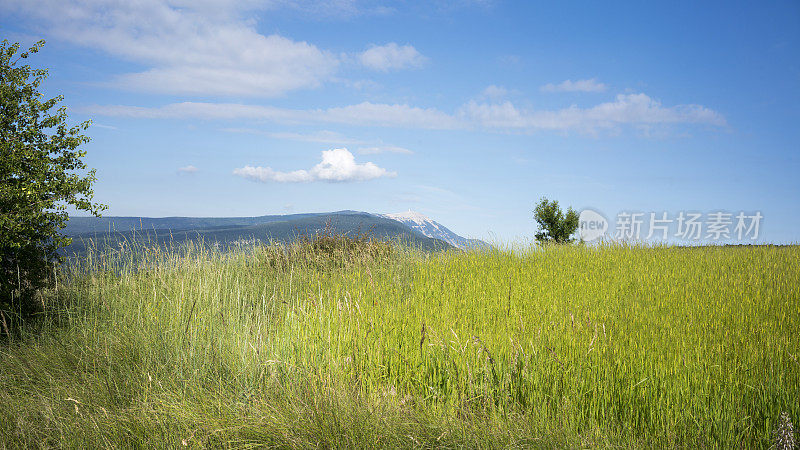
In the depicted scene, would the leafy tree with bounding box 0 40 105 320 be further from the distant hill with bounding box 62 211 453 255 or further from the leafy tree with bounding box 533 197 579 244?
the leafy tree with bounding box 533 197 579 244

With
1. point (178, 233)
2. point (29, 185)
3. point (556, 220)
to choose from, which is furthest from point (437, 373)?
point (556, 220)

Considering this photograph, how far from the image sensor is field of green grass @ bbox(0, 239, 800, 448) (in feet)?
9.06

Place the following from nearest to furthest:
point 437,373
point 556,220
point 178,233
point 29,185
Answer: point 437,373
point 29,185
point 178,233
point 556,220

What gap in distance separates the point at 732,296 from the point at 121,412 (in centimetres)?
737

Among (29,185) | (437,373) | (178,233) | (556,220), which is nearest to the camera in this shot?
(437,373)

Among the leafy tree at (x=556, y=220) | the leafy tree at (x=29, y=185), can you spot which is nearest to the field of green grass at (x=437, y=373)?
the leafy tree at (x=29, y=185)

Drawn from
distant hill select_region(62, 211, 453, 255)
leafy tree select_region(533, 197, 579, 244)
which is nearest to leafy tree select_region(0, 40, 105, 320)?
distant hill select_region(62, 211, 453, 255)

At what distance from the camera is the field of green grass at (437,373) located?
276 centimetres

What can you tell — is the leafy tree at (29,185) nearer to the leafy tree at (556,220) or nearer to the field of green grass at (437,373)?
the field of green grass at (437,373)

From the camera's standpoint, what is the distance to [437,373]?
12.1ft

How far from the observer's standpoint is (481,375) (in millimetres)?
3453

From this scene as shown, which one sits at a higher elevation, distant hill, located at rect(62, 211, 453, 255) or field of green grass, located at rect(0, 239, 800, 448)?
distant hill, located at rect(62, 211, 453, 255)

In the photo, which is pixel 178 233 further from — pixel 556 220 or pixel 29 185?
pixel 556 220

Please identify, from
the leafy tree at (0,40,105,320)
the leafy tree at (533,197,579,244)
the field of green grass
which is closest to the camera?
the field of green grass
